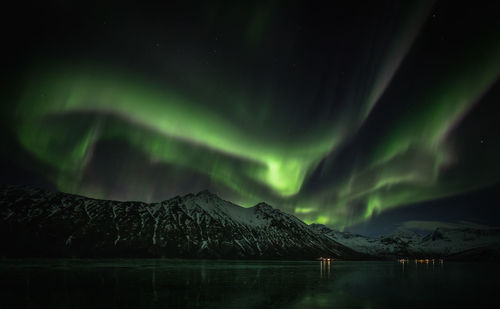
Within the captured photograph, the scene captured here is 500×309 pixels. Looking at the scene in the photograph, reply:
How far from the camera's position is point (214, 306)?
1187 inches

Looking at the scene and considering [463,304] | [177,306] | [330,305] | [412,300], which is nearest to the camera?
[177,306]

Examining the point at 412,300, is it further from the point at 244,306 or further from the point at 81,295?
the point at 81,295

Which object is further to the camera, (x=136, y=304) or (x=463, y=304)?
(x=463, y=304)

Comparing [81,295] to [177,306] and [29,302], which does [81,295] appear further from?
[177,306]

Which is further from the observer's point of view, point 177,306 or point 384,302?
point 384,302

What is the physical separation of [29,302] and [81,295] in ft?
22.0

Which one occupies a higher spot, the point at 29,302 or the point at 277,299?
the point at 277,299

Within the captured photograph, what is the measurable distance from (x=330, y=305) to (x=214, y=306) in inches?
456

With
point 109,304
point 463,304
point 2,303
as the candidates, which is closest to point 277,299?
point 109,304

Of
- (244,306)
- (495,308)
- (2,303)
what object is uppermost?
(495,308)

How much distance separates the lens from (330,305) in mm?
31703

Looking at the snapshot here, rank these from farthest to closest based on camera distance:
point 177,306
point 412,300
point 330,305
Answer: point 412,300 → point 330,305 → point 177,306

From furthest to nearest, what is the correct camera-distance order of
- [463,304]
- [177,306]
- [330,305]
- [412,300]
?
[412,300] < [463,304] < [330,305] < [177,306]

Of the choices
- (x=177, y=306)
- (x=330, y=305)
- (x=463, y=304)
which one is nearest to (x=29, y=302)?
(x=177, y=306)
